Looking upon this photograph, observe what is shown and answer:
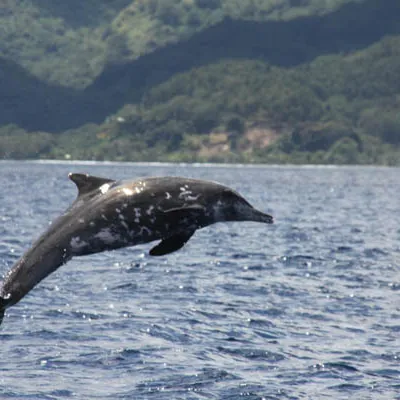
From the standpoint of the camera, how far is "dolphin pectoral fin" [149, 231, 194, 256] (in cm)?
1568

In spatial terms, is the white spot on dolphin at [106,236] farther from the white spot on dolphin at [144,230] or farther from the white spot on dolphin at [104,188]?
the white spot on dolphin at [104,188]

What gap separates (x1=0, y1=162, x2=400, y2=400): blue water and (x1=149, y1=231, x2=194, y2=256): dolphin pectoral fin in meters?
6.51

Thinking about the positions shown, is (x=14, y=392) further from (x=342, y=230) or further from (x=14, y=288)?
(x=342, y=230)

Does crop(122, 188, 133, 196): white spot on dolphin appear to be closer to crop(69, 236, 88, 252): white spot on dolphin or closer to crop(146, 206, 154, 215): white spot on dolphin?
crop(146, 206, 154, 215): white spot on dolphin

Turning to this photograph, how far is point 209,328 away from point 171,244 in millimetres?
13230

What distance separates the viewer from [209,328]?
28672 millimetres

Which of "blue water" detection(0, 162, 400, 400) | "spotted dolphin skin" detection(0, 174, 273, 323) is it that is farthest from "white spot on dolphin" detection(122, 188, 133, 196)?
"blue water" detection(0, 162, 400, 400)

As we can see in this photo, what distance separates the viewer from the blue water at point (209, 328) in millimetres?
22641

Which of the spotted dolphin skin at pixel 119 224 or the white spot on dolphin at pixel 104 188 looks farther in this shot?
the white spot on dolphin at pixel 104 188

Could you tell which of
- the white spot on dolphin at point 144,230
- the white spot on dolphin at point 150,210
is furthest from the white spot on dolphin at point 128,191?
the white spot on dolphin at point 144,230

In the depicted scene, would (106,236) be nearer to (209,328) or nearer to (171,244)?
(171,244)

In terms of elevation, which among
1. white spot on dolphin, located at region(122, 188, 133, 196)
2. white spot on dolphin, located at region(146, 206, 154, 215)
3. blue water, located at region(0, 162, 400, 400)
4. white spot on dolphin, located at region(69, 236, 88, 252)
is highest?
white spot on dolphin, located at region(122, 188, 133, 196)

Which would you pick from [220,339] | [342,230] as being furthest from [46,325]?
[342,230]

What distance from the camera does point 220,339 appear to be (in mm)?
27344
